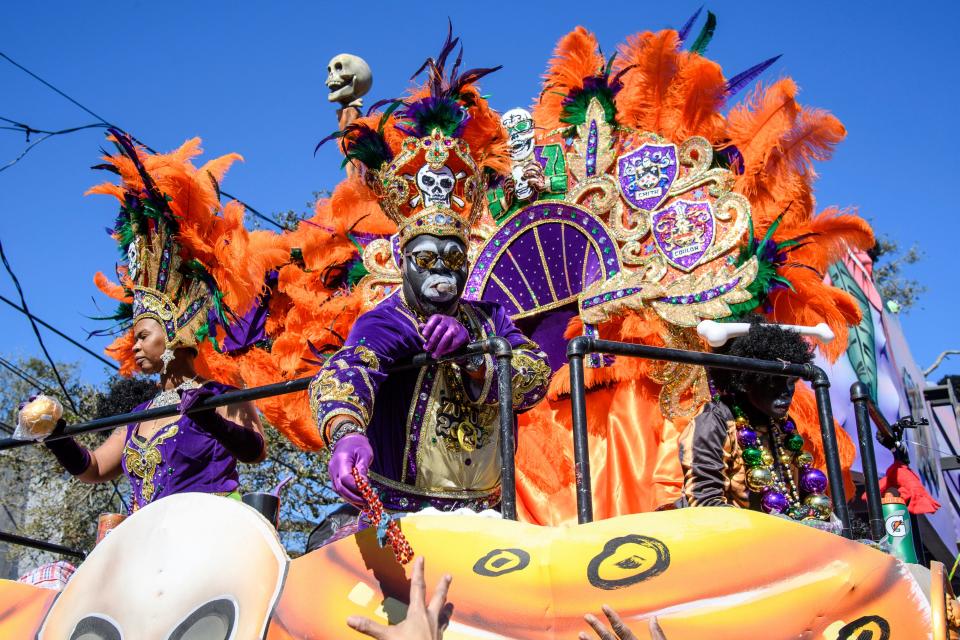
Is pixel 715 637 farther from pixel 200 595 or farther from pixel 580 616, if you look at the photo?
pixel 200 595

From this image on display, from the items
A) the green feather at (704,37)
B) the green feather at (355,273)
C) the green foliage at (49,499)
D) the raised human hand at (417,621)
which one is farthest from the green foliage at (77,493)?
the raised human hand at (417,621)

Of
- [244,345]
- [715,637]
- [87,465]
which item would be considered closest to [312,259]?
[244,345]

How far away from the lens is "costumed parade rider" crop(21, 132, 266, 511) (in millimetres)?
3900

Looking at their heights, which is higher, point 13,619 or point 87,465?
point 87,465

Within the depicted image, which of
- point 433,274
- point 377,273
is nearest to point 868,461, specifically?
Result: point 433,274

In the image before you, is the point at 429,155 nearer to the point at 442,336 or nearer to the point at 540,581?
the point at 442,336

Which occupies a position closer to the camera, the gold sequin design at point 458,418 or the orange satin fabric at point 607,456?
the gold sequin design at point 458,418

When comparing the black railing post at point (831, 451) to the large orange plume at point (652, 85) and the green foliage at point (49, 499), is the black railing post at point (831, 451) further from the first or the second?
the green foliage at point (49, 499)

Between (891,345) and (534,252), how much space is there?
559cm

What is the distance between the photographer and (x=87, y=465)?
13.4 feet

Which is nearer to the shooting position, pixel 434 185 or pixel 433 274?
pixel 433 274

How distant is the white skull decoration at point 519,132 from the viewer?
5305mm

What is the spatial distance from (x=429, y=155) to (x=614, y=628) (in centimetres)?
172

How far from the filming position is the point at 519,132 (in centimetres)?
536
